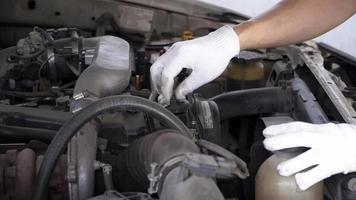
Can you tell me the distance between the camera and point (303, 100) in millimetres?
1412

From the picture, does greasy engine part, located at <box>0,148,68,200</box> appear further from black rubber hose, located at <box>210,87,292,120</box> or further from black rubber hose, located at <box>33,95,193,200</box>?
black rubber hose, located at <box>210,87,292,120</box>

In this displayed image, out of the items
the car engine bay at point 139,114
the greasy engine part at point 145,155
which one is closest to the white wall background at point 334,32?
the car engine bay at point 139,114

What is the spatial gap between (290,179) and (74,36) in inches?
38.6

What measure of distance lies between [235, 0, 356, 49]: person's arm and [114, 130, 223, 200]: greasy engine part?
0.50 meters

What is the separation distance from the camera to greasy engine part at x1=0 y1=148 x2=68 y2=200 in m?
0.91

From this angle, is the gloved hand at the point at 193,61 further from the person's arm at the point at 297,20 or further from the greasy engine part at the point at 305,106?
the greasy engine part at the point at 305,106

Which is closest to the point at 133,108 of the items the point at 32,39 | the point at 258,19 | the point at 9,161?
the point at 9,161

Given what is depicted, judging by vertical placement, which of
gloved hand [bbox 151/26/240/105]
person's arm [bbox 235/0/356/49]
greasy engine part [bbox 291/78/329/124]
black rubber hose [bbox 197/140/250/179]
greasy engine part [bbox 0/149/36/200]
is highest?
person's arm [bbox 235/0/356/49]

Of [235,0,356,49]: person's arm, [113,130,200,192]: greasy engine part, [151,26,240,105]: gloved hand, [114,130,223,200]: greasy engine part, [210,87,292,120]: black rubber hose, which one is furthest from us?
[210,87,292,120]: black rubber hose

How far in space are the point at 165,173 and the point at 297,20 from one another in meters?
0.73

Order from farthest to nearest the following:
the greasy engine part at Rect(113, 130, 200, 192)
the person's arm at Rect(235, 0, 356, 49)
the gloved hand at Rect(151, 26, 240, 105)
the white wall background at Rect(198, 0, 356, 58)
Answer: the white wall background at Rect(198, 0, 356, 58), the person's arm at Rect(235, 0, 356, 49), the gloved hand at Rect(151, 26, 240, 105), the greasy engine part at Rect(113, 130, 200, 192)

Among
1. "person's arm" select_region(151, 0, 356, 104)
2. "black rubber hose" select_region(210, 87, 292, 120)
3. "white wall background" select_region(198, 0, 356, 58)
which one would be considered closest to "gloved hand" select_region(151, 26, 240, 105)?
"person's arm" select_region(151, 0, 356, 104)

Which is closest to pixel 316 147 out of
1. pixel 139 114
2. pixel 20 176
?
pixel 139 114

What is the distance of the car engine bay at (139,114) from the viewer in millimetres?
852
